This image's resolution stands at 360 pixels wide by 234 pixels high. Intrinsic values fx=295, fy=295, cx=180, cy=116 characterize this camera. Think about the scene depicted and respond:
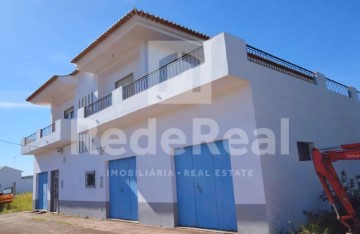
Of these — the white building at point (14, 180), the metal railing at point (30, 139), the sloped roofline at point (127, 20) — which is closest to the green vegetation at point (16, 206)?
the metal railing at point (30, 139)

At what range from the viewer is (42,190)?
63.0ft

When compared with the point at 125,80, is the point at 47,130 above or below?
below

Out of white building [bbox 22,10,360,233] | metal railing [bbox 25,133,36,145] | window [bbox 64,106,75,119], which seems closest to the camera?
white building [bbox 22,10,360,233]

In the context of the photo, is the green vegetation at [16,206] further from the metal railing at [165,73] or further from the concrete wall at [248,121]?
the metal railing at [165,73]

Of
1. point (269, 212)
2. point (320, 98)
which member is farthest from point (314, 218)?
point (320, 98)

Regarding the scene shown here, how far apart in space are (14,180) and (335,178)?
63.2 m

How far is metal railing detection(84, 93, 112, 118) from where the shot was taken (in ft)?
42.7

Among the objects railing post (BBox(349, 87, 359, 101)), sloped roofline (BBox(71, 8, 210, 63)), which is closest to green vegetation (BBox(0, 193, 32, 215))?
sloped roofline (BBox(71, 8, 210, 63))

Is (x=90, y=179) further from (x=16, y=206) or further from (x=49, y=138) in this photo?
(x=16, y=206)

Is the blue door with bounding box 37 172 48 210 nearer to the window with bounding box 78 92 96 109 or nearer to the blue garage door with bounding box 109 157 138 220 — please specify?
the window with bounding box 78 92 96 109

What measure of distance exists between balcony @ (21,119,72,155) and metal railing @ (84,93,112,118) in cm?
222

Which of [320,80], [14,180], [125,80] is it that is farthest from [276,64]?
[14,180]

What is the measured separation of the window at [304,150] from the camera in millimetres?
9036

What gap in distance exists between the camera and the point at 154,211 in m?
10.4
